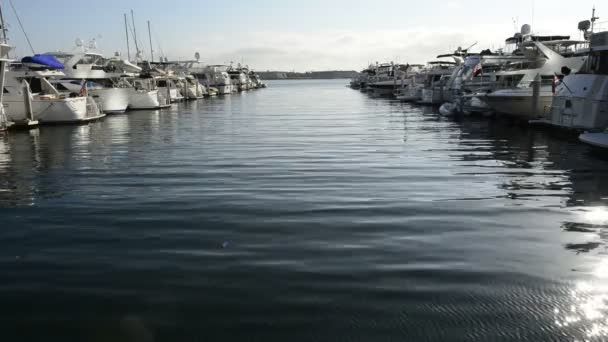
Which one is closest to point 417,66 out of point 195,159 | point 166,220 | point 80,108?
point 80,108

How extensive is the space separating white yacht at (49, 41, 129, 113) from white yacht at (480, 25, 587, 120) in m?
27.7

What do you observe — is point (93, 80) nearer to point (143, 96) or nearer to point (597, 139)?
point (143, 96)

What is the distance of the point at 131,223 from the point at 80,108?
25.8 metres

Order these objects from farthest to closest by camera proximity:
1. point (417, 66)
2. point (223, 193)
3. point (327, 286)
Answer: point (417, 66) → point (223, 193) → point (327, 286)

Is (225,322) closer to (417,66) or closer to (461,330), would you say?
(461,330)

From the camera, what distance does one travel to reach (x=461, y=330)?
5.34 metres

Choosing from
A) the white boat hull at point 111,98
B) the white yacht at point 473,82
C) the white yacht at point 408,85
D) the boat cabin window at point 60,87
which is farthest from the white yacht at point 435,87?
the boat cabin window at point 60,87

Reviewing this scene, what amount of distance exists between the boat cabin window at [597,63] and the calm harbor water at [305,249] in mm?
6340

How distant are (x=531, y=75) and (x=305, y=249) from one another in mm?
29901

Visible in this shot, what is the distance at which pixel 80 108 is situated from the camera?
32.5 m

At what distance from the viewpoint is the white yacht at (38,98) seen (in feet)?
94.7

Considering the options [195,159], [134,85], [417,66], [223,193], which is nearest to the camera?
[223,193]

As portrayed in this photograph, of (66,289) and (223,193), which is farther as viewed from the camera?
(223,193)

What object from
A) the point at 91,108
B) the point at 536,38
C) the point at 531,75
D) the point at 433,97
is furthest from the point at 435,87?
the point at 91,108
